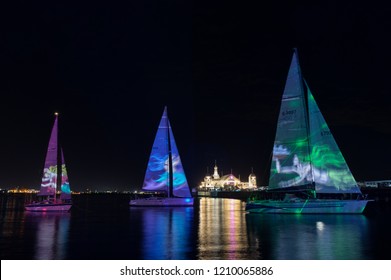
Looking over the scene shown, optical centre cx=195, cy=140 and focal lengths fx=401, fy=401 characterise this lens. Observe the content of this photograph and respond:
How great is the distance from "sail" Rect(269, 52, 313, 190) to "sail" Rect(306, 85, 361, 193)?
128 centimetres

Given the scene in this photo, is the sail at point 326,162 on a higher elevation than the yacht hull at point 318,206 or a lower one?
higher

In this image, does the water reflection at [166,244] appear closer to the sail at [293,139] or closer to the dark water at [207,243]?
the dark water at [207,243]

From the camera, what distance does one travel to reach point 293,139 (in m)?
49.8

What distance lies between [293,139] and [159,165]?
106 ft

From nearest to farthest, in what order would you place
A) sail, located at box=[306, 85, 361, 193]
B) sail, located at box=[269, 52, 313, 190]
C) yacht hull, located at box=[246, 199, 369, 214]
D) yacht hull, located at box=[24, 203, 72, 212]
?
yacht hull, located at box=[246, 199, 369, 214], sail, located at box=[306, 85, 361, 193], sail, located at box=[269, 52, 313, 190], yacht hull, located at box=[24, 203, 72, 212]

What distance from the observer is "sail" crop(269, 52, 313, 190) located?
161 ft

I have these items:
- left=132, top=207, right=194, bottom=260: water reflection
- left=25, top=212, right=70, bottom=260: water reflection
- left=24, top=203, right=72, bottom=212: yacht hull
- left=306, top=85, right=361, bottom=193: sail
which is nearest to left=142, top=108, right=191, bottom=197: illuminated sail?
left=24, top=203, right=72, bottom=212: yacht hull

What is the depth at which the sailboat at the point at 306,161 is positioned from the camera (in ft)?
158

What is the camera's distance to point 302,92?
49.2m

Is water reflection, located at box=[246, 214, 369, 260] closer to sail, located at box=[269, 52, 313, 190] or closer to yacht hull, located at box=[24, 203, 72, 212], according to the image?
sail, located at box=[269, 52, 313, 190]

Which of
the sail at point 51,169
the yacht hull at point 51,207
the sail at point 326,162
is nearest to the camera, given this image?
the sail at point 326,162

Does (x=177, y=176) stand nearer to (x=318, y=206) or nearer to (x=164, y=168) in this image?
(x=164, y=168)

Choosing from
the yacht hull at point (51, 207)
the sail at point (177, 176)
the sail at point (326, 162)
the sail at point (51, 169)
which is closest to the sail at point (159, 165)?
the sail at point (177, 176)
